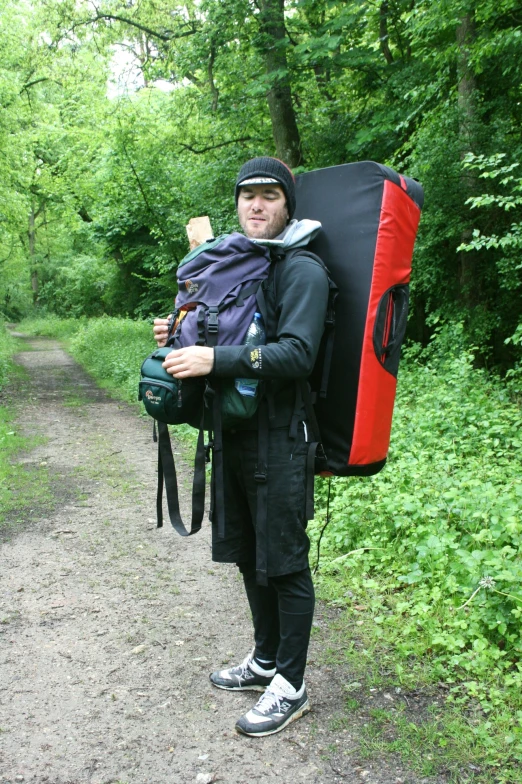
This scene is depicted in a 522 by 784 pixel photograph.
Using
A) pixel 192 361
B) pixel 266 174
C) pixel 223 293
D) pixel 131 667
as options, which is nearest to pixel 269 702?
pixel 131 667

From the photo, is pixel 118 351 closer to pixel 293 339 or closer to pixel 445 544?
pixel 445 544

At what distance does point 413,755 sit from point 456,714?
0.31 metres

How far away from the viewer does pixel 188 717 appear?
281 centimetres

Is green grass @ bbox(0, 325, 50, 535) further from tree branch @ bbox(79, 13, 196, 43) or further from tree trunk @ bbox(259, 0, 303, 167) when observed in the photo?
tree branch @ bbox(79, 13, 196, 43)

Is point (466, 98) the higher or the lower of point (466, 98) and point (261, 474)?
the higher

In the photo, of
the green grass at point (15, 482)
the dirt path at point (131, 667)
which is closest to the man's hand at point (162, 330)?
the dirt path at point (131, 667)

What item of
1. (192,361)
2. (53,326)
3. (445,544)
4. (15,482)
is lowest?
(53,326)

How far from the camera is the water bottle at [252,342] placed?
2385 mm

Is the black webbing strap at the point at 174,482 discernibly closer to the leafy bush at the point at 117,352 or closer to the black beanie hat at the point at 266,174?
the black beanie hat at the point at 266,174

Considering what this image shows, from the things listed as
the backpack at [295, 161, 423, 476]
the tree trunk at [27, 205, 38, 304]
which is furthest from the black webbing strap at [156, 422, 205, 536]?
the tree trunk at [27, 205, 38, 304]

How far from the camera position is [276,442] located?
8.23 ft

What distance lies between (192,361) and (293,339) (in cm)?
36

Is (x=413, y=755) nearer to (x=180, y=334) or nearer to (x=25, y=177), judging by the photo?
(x=180, y=334)

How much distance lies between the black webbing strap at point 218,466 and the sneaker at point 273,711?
67 cm
